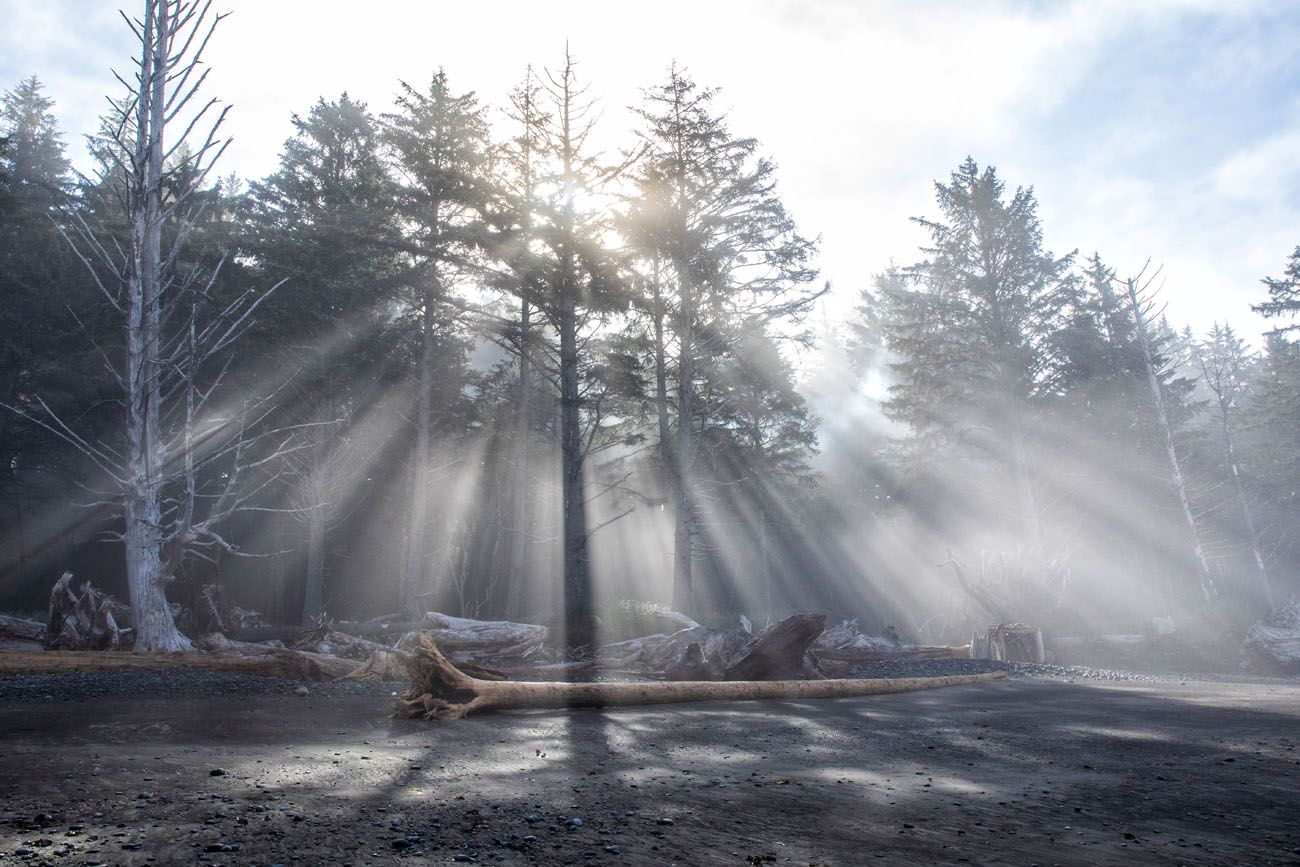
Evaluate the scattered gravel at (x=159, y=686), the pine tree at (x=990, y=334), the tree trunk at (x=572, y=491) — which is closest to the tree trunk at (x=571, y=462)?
the tree trunk at (x=572, y=491)

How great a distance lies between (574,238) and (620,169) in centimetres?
326

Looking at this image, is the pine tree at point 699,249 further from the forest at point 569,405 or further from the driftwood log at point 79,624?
the driftwood log at point 79,624

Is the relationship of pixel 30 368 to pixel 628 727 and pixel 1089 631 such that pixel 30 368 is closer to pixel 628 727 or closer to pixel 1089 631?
pixel 628 727

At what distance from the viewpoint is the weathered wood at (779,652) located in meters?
11.4

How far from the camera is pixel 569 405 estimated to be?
59.1 feet

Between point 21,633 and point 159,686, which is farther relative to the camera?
point 21,633

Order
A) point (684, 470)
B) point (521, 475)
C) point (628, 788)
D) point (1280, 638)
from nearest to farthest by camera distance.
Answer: point (628, 788) < point (1280, 638) < point (521, 475) < point (684, 470)

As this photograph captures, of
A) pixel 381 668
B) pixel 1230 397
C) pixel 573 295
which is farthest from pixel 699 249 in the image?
pixel 1230 397

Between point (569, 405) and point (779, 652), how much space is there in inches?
333

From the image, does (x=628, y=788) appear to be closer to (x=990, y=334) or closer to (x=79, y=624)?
(x=79, y=624)

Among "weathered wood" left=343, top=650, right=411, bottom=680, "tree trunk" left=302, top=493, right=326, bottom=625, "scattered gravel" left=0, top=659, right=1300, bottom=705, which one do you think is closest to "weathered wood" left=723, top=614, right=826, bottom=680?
"weathered wood" left=343, top=650, right=411, bottom=680

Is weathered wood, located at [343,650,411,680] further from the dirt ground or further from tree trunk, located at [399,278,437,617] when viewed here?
tree trunk, located at [399,278,437,617]

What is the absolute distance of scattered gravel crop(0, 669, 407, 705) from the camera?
288 inches

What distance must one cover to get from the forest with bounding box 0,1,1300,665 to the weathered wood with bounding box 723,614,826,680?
5.70 meters
